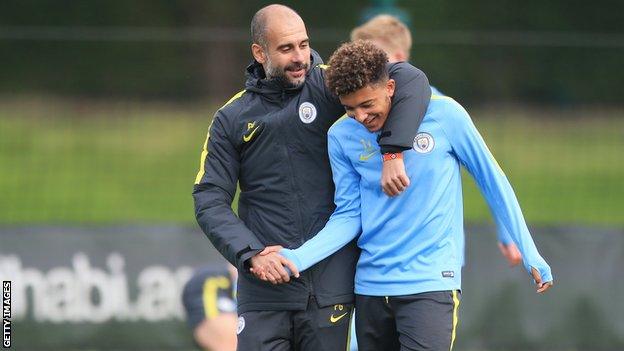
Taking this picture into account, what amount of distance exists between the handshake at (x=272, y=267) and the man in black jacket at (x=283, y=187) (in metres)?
0.09

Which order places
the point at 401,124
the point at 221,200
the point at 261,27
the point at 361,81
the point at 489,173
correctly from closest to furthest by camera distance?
the point at 361,81 → the point at 401,124 → the point at 489,173 → the point at 221,200 → the point at 261,27

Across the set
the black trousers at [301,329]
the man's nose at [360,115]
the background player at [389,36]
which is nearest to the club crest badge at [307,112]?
the man's nose at [360,115]

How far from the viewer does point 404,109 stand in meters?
5.07

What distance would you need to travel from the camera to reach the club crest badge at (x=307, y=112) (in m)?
5.34

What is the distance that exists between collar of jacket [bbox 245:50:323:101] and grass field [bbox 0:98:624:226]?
19.2ft

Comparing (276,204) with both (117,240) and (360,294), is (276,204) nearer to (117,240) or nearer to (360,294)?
(360,294)

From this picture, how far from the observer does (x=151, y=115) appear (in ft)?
40.0

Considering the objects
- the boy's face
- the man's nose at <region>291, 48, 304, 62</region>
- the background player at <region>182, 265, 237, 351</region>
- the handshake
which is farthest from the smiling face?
the background player at <region>182, 265, 237, 351</region>

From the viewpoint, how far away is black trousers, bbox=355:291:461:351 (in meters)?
5.03

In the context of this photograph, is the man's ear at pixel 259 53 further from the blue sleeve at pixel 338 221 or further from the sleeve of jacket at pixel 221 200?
the blue sleeve at pixel 338 221

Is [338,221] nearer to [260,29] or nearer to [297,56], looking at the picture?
[297,56]

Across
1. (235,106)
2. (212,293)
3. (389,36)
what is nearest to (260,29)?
(235,106)

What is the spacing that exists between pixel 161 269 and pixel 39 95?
3.73 m

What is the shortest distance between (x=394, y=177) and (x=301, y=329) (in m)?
0.84
